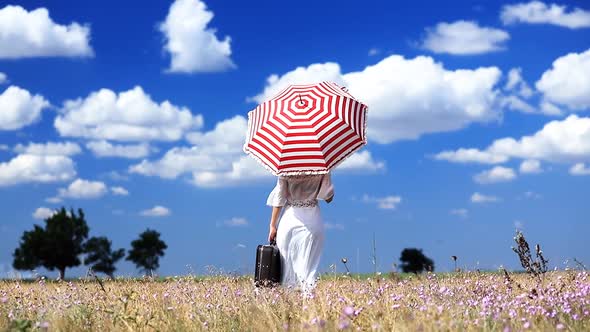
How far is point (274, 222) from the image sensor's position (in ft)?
33.9

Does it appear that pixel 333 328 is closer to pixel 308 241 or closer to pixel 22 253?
pixel 308 241

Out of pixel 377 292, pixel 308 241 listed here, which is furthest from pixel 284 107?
pixel 377 292

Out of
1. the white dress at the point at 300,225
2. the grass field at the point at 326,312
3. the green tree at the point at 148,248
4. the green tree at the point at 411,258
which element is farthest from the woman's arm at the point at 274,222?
the green tree at the point at 148,248

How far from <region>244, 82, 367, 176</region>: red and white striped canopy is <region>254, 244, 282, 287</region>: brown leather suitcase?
4.26ft

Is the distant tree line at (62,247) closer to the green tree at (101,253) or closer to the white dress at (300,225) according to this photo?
the green tree at (101,253)

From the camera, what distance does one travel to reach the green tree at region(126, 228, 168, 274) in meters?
56.9

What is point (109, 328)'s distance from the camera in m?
6.65

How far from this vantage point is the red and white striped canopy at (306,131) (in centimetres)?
955

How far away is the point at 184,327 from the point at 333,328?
1.71 meters

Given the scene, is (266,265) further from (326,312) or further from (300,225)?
(326,312)

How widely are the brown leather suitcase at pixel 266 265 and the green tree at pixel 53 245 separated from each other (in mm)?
41905

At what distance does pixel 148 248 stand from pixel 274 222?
49.0 metres

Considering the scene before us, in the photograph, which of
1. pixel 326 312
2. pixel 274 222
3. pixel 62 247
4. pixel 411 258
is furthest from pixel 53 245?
pixel 326 312

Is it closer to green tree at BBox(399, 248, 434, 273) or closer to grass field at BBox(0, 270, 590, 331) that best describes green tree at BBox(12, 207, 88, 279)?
green tree at BBox(399, 248, 434, 273)
